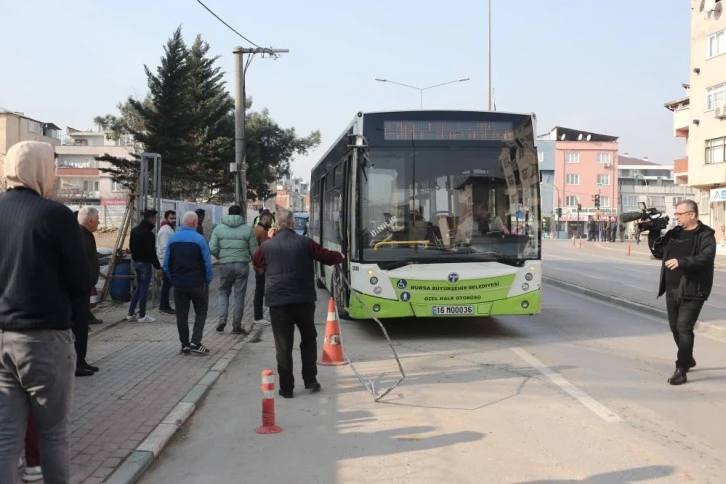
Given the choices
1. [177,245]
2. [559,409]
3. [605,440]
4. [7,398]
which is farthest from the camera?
[177,245]

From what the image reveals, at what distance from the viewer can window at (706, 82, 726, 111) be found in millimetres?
40594

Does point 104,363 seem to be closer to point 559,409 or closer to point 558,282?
point 559,409

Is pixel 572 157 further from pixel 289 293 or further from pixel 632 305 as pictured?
pixel 289 293

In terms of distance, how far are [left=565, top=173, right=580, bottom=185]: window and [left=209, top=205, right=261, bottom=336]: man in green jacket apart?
292 feet

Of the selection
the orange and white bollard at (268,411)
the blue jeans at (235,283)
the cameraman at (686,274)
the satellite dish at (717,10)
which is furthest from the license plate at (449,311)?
the satellite dish at (717,10)

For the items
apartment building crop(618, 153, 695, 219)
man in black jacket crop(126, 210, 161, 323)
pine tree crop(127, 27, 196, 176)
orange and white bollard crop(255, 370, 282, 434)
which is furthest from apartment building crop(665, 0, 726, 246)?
apartment building crop(618, 153, 695, 219)

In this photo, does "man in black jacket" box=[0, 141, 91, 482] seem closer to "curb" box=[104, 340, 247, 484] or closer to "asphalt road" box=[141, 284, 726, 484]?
"curb" box=[104, 340, 247, 484]

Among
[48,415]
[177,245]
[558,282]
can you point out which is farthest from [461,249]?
[558,282]

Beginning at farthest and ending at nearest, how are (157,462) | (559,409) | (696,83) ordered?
1. (696,83)
2. (559,409)
3. (157,462)

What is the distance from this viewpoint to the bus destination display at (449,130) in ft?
32.6

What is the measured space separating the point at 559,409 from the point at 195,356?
465 centimetres

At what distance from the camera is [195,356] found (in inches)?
341

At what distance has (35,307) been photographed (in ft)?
10.3

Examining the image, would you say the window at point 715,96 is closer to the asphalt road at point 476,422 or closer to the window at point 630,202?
the asphalt road at point 476,422
